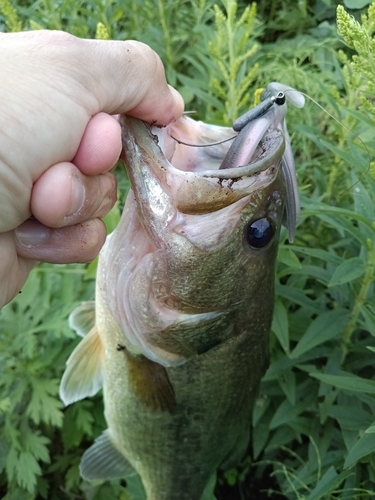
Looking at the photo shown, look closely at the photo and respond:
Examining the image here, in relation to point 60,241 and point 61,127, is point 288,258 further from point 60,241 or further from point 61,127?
point 61,127

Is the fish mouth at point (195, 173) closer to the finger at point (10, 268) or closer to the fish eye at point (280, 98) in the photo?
the fish eye at point (280, 98)

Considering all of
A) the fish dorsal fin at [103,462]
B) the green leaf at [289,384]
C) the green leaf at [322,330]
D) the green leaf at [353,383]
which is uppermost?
the green leaf at [322,330]

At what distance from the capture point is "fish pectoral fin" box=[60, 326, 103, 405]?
1.74 m

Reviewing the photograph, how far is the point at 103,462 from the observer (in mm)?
1917

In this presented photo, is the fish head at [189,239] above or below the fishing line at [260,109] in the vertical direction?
below

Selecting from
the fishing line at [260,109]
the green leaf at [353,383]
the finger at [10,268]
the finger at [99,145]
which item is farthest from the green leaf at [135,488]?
the fishing line at [260,109]

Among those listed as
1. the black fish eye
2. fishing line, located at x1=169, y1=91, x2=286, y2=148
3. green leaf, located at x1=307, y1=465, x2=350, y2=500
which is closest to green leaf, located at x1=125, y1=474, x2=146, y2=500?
green leaf, located at x1=307, y1=465, x2=350, y2=500

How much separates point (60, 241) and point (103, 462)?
3.61 feet

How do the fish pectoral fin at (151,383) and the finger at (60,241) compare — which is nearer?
the finger at (60,241)

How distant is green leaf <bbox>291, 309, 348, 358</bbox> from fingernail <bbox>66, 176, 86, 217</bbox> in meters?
0.94

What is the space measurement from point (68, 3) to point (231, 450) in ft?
7.12

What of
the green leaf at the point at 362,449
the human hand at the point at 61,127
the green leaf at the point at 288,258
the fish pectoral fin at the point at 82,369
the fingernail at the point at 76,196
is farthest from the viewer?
the fish pectoral fin at the point at 82,369

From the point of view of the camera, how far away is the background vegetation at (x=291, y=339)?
1.68 meters

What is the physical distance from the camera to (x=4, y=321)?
200 cm
